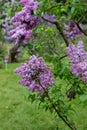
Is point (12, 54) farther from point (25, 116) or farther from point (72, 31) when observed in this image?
point (72, 31)

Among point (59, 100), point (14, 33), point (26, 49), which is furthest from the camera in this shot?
point (26, 49)

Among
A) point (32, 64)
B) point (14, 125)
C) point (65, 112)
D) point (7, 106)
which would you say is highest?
point (32, 64)

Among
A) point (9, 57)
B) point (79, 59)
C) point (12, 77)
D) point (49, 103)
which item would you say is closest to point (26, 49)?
point (9, 57)

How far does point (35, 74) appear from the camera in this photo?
3.21m

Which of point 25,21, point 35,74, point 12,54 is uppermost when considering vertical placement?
point 25,21

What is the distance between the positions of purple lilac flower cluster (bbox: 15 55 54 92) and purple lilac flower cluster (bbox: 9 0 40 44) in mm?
217

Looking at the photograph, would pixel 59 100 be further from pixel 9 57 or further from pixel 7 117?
pixel 9 57

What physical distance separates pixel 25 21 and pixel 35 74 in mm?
459

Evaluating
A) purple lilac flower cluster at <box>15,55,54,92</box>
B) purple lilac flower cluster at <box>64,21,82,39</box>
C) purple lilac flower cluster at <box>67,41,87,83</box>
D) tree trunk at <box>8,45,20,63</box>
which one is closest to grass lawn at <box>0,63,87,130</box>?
purple lilac flower cluster at <box>64,21,82,39</box>

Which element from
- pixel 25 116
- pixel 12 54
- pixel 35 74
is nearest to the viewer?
pixel 35 74

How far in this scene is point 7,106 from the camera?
6254 millimetres

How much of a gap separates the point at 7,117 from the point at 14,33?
107 inches

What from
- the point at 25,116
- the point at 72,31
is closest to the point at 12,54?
the point at 25,116

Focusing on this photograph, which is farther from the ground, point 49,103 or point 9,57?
point 49,103
